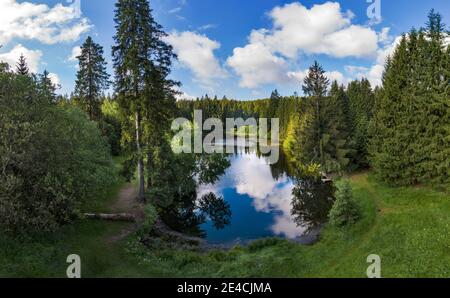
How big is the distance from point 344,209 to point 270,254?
22.1ft

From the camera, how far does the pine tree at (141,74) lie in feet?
90.9

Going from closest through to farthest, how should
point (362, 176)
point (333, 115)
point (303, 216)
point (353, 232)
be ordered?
point (353, 232)
point (303, 216)
point (362, 176)
point (333, 115)

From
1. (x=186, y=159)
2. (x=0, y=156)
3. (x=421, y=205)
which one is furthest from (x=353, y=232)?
(x=0, y=156)

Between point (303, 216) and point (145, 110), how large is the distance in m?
16.9

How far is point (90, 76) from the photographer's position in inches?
1795

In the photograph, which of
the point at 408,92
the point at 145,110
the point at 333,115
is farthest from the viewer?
the point at 333,115

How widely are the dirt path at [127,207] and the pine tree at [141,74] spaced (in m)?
1.22

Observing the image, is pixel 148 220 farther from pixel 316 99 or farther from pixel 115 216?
pixel 316 99

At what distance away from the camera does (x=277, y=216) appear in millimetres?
31141

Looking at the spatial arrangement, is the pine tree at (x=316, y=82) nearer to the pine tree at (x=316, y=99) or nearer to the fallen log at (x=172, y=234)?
the pine tree at (x=316, y=99)

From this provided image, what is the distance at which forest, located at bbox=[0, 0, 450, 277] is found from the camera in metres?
17.7

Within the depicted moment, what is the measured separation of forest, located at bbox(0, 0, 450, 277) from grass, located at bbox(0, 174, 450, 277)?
0.09 m

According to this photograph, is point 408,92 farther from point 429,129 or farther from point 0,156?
point 0,156

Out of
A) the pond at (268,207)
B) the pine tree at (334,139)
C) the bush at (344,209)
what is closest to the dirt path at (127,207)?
the pond at (268,207)
